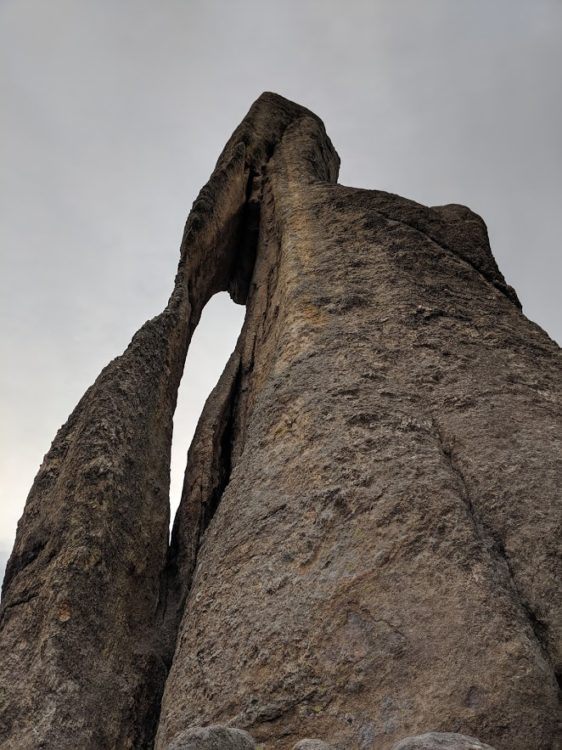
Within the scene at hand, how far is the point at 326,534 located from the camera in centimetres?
482

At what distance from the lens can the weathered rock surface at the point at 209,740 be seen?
119 inches

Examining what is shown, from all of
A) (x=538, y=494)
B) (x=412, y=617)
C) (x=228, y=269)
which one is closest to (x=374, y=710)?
(x=412, y=617)

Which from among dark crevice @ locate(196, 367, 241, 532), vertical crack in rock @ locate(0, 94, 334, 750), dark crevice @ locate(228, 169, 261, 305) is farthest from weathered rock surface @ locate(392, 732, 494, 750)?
dark crevice @ locate(228, 169, 261, 305)

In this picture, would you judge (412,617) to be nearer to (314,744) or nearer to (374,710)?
(374,710)

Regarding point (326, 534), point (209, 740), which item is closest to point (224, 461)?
point (326, 534)

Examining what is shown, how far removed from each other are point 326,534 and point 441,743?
2157 millimetres

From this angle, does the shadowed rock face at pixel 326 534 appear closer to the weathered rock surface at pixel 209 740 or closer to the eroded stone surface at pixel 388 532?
the eroded stone surface at pixel 388 532

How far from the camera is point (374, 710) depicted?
12.3 feet

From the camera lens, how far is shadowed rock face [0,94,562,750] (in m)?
3.88

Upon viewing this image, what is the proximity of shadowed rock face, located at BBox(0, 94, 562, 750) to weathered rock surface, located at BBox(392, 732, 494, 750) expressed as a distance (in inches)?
31.0

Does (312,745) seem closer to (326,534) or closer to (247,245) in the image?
(326,534)

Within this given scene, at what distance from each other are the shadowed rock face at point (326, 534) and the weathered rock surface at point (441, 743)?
79 centimetres

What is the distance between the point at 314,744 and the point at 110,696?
240 centimetres

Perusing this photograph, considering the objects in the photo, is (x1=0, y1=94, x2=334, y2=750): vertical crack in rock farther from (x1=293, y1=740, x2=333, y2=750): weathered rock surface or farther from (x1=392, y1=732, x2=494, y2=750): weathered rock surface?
(x1=392, y1=732, x2=494, y2=750): weathered rock surface
